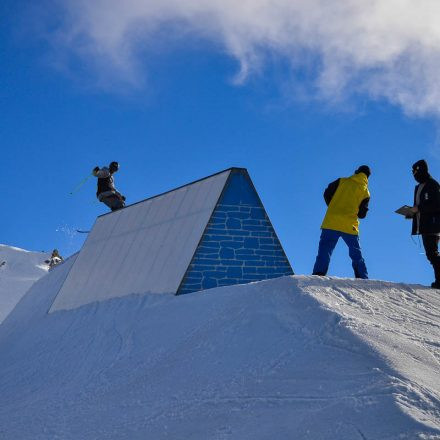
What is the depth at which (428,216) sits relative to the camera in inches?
344

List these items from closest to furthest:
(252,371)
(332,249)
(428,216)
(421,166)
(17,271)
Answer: (252,371) → (332,249) → (428,216) → (421,166) → (17,271)

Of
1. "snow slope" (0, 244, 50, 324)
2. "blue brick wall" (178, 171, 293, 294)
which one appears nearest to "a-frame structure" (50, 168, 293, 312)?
"blue brick wall" (178, 171, 293, 294)

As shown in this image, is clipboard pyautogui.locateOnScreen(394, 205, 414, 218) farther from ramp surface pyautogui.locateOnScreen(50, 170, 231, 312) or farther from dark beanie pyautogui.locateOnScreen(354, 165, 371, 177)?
ramp surface pyautogui.locateOnScreen(50, 170, 231, 312)

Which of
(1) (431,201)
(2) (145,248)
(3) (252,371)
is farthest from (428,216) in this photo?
(2) (145,248)

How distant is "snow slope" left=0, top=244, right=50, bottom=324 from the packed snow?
2073cm

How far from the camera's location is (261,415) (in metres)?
4.93

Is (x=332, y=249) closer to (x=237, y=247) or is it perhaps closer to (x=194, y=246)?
(x=237, y=247)

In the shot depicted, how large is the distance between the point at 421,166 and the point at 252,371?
469 cm

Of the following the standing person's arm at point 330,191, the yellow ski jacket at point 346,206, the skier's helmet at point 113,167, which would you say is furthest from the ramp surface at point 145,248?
the yellow ski jacket at point 346,206

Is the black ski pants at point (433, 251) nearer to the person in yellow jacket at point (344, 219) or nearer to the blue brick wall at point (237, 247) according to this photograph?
the person in yellow jacket at point (344, 219)

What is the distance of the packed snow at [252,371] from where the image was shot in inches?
186

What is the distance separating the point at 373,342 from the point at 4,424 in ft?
12.6

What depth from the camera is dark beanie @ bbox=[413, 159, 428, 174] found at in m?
9.09

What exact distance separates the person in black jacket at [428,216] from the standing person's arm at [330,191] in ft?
3.55
